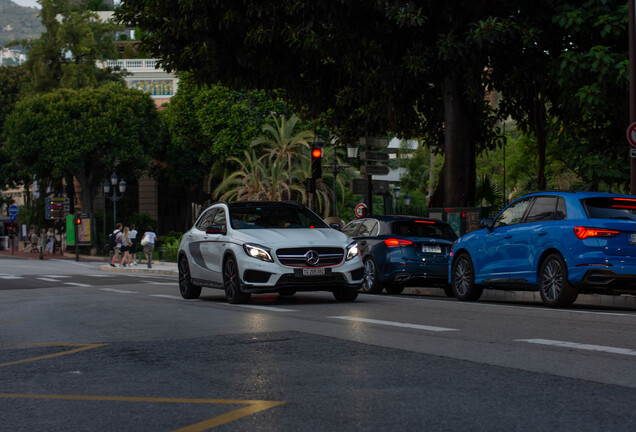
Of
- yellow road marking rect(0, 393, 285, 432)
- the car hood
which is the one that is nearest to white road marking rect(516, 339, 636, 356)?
yellow road marking rect(0, 393, 285, 432)

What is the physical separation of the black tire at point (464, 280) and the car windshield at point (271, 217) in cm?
239

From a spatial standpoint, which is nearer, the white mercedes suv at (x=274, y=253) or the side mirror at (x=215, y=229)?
the white mercedes suv at (x=274, y=253)

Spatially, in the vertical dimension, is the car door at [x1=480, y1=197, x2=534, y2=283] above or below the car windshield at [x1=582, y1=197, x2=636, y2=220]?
below

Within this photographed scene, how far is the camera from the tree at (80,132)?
202ft

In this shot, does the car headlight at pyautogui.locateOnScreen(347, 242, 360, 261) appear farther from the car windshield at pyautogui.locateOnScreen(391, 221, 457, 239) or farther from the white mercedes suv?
the car windshield at pyautogui.locateOnScreen(391, 221, 457, 239)

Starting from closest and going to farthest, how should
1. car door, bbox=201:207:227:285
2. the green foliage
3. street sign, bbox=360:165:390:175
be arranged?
1. car door, bbox=201:207:227:285
2. street sign, bbox=360:165:390:175
3. the green foliage

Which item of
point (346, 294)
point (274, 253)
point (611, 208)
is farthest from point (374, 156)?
point (611, 208)

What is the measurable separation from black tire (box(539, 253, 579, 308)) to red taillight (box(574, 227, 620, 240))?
49cm

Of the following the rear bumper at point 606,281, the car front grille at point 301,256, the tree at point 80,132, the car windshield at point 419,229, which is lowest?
the rear bumper at point 606,281

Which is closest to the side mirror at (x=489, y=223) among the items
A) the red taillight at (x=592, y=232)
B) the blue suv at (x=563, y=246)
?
the blue suv at (x=563, y=246)

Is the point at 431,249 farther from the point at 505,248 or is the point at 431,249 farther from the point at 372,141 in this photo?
the point at 372,141

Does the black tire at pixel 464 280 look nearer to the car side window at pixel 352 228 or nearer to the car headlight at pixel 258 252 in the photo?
the car headlight at pixel 258 252

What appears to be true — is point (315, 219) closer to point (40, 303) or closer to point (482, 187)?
point (40, 303)

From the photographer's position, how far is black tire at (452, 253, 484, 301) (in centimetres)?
1653
